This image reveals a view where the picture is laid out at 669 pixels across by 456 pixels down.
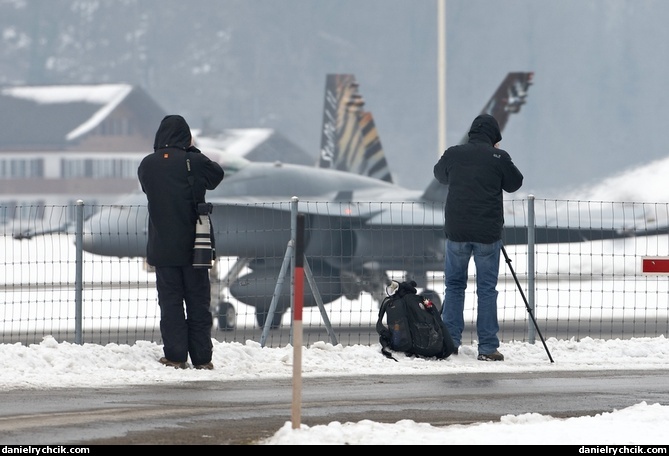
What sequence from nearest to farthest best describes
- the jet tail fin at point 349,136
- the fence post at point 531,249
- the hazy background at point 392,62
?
1. the fence post at point 531,249
2. the jet tail fin at point 349,136
3. the hazy background at point 392,62

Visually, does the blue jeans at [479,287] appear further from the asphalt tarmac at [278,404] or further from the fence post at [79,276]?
the fence post at [79,276]

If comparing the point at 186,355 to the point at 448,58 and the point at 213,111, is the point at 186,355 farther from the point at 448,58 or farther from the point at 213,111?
the point at 448,58

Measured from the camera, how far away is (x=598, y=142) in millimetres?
123125

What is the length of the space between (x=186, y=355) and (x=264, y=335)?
1668mm

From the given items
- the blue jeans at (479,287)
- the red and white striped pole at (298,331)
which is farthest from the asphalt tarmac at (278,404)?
the blue jeans at (479,287)

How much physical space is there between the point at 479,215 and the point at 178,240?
2722 mm

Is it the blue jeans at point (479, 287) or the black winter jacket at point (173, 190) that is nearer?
the black winter jacket at point (173, 190)

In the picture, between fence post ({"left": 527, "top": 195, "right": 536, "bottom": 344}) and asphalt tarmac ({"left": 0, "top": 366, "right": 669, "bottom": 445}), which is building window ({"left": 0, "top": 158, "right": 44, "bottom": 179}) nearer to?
fence post ({"left": 527, "top": 195, "right": 536, "bottom": 344})

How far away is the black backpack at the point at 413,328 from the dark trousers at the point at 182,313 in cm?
163

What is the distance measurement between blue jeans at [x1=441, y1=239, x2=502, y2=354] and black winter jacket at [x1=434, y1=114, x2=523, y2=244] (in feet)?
0.35

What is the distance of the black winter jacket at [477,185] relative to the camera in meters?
11.5

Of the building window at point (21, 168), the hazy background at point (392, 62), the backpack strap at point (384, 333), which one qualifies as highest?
the hazy background at point (392, 62)

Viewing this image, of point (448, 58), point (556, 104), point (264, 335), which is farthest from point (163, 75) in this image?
point (264, 335)

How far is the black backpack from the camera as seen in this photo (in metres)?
11.3
